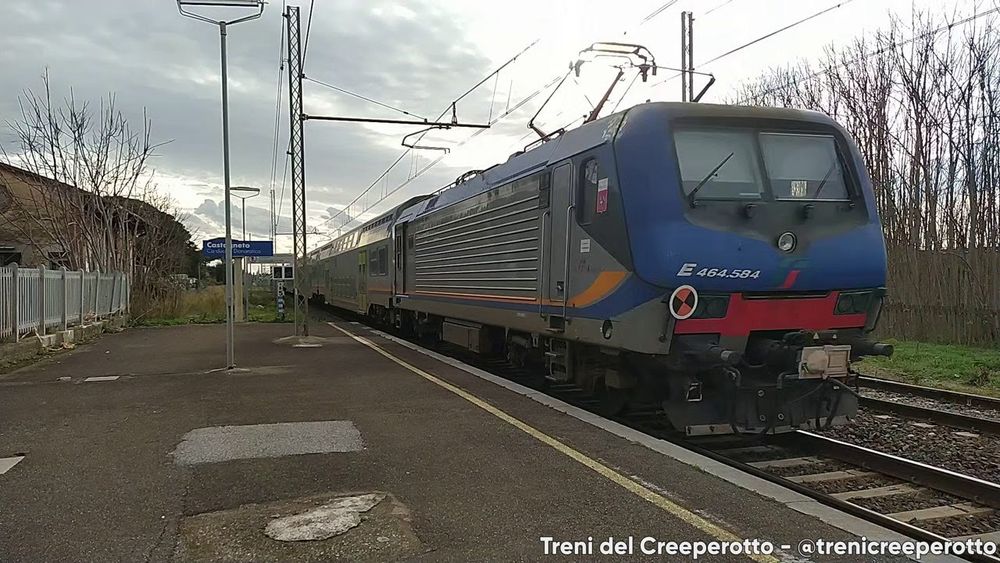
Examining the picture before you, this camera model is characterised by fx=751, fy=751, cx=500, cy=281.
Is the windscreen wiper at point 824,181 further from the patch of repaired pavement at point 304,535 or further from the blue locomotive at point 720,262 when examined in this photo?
the patch of repaired pavement at point 304,535

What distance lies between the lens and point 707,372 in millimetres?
6711

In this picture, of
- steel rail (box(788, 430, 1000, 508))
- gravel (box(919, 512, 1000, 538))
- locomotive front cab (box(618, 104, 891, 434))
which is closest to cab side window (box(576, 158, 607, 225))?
locomotive front cab (box(618, 104, 891, 434))

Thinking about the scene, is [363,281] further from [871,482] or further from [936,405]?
[871,482]

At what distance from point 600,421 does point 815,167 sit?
320cm

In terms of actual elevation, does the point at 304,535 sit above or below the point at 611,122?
below

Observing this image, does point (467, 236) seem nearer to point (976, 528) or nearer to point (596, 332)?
point (596, 332)

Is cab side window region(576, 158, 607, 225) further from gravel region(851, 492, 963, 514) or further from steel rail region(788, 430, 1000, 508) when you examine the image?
gravel region(851, 492, 963, 514)

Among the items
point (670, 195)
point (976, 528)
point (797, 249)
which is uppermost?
point (670, 195)

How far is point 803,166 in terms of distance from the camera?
23.2 feet

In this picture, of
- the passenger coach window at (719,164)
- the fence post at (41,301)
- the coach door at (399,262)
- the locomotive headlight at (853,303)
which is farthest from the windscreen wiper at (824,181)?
the fence post at (41,301)

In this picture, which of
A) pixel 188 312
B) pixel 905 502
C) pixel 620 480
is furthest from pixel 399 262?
pixel 188 312

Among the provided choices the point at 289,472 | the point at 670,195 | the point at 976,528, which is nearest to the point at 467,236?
the point at 670,195

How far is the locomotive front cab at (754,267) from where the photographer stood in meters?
6.39

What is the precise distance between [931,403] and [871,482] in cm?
436
